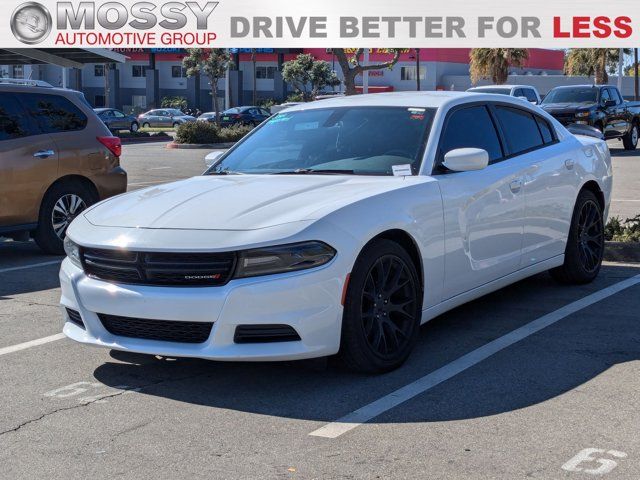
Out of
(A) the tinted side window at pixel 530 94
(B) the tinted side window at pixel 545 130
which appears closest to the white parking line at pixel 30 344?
(B) the tinted side window at pixel 545 130

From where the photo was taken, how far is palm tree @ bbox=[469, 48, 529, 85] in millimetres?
61094

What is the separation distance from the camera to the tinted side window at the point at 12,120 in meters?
10.3

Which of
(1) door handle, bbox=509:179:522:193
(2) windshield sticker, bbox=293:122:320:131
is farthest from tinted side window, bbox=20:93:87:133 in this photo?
(1) door handle, bbox=509:179:522:193

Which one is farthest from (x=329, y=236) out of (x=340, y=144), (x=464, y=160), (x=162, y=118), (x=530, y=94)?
(x=162, y=118)

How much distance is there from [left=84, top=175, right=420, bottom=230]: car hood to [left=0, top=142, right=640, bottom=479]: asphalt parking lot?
892mm

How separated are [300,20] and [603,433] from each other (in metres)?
31.8

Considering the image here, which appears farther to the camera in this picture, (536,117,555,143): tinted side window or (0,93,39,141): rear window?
(0,93,39,141): rear window

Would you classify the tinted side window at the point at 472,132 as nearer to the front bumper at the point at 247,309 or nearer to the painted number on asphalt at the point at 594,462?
the front bumper at the point at 247,309

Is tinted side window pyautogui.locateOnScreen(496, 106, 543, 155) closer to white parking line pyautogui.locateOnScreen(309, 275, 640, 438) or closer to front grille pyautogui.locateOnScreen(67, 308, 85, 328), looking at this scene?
white parking line pyautogui.locateOnScreen(309, 275, 640, 438)

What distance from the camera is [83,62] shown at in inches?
1127

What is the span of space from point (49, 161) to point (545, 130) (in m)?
5.19

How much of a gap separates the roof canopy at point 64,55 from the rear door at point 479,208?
1988cm

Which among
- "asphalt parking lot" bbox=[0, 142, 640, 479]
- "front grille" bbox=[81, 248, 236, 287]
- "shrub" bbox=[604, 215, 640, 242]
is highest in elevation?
"front grille" bbox=[81, 248, 236, 287]

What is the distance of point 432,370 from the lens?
598 centimetres
